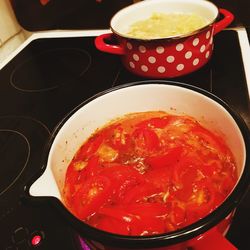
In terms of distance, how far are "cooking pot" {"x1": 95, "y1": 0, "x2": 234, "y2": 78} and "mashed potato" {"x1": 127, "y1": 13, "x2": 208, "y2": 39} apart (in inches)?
0.8

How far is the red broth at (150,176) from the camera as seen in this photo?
0.43 metres

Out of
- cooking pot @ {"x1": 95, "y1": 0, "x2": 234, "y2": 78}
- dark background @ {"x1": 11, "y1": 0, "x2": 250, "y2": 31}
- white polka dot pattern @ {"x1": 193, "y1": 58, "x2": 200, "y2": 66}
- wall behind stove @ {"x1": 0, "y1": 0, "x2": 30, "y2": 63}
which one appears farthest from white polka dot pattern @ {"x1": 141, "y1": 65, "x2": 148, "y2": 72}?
wall behind stove @ {"x1": 0, "y1": 0, "x2": 30, "y2": 63}

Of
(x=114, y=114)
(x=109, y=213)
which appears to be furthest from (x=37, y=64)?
(x=109, y=213)

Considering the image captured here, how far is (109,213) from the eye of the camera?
0.44 metres

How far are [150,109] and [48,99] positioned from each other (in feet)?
1.06

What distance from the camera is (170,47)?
0.70 m

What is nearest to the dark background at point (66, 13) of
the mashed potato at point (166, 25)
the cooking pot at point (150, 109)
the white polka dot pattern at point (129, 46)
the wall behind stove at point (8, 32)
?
the wall behind stove at point (8, 32)

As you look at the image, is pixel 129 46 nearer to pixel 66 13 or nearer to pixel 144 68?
pixel 144 68

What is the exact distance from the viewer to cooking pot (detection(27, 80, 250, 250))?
354mm

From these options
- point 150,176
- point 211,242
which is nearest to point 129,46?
point 150,176

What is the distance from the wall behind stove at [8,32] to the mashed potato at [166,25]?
0.49 m

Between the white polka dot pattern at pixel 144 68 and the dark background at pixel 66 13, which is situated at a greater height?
the dark background at pixel 66 13

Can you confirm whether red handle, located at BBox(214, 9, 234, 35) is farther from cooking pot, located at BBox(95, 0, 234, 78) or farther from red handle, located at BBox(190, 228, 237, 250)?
Answer: red handle, located at BBox(190, 228, 237, 250)

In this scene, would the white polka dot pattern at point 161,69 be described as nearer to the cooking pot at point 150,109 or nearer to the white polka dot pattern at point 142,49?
the white polka dot pattern at point 142,49
